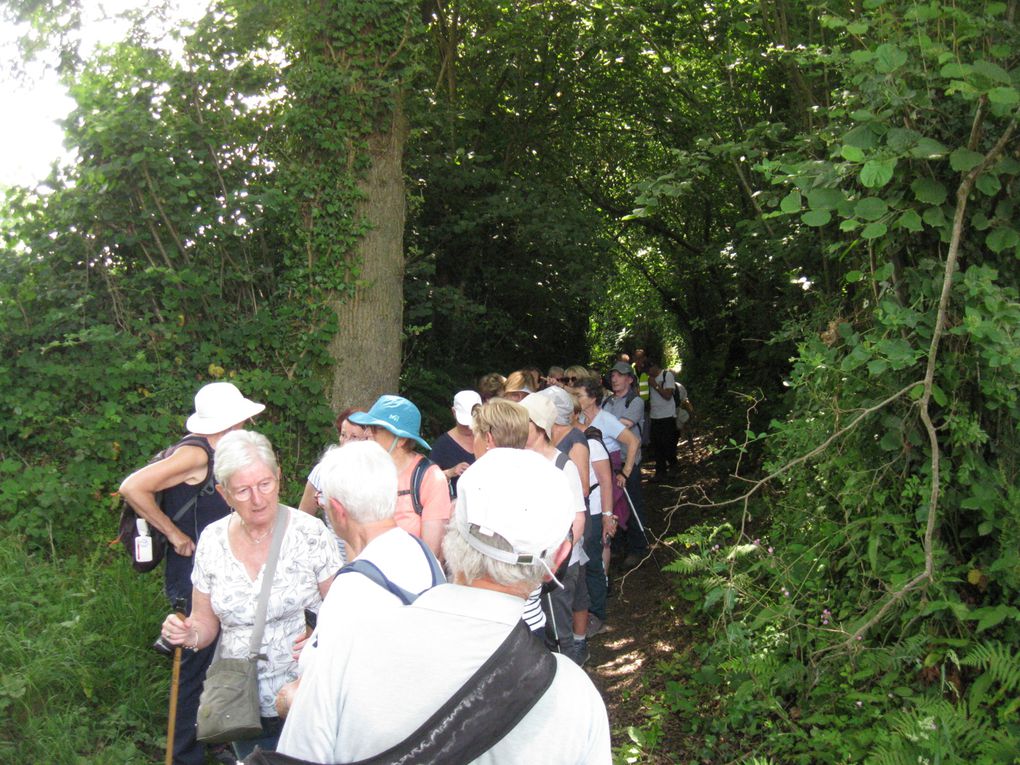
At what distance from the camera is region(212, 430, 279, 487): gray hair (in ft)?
11.8

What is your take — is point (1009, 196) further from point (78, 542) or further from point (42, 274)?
point (42, 274)

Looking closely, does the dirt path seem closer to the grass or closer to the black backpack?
the black backpack

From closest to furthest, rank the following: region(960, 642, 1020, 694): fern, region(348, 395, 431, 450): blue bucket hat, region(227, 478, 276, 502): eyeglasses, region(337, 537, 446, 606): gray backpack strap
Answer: region(337, 537, 446, 606): gray backpack strap < region(227, 478, 276, 502): eyeglasses < region(960, 642, 1020, 694): fern < region(348, 395, 431, 450): blue bucket hat

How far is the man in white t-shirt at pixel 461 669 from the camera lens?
6.32 feet

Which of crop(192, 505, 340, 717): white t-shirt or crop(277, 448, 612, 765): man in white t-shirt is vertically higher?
crop(277, 448, 612, 765): man in white t-shirt

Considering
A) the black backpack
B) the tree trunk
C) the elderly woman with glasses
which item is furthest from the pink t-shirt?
the tree trunk

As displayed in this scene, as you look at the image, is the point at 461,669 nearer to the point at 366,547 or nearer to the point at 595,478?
the point at 366,547

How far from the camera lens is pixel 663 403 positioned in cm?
1338

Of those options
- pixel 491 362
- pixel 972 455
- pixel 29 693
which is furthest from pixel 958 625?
pixel 491 362

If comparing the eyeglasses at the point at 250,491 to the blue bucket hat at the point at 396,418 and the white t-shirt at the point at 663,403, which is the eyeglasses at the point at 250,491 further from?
the white t-shirt at the point at 663,403

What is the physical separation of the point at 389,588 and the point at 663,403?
443 inches

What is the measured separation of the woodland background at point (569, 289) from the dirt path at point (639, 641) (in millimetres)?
167

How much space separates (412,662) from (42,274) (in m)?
6.91

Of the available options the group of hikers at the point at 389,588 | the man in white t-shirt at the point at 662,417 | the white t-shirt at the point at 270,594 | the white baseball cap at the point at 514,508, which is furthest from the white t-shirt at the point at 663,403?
the white baseball cap at the point at 514,508
